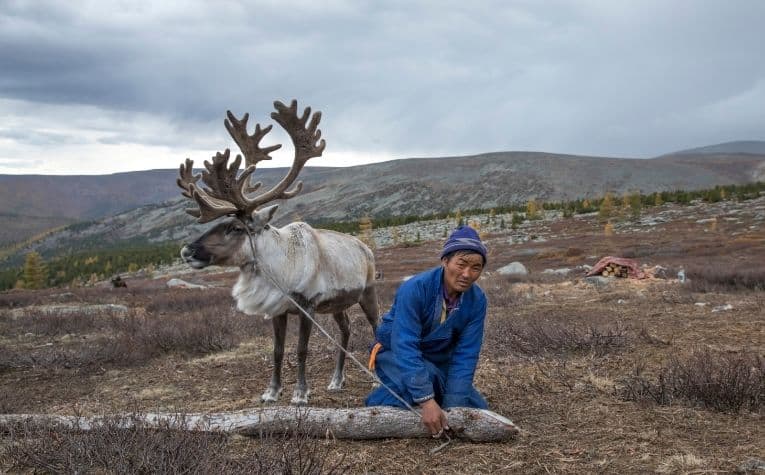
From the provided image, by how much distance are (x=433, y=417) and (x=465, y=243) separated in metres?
1.14

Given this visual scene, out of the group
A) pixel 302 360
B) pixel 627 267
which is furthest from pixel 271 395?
pixel 627 267

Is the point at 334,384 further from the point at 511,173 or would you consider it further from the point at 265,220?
the point at 511,173

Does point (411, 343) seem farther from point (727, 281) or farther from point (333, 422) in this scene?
point (727, 281)

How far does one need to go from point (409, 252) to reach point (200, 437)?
3741 centimetres

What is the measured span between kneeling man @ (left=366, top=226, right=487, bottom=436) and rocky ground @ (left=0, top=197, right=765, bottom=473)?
0.38 m

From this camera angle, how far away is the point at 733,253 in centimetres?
2241

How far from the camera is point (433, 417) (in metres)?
3.69

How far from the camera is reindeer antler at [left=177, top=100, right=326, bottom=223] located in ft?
16.8

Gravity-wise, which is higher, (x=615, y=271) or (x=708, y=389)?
(x=708, y=389)

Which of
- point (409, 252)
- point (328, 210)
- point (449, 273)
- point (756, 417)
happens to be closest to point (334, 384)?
point (449, 273)

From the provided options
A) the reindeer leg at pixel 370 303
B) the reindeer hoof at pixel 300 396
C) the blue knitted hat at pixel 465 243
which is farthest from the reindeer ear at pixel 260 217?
the blue knitted hat at pixel 465 243

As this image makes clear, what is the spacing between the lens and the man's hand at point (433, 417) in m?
3.69

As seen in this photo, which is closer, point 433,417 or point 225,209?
point 433,417

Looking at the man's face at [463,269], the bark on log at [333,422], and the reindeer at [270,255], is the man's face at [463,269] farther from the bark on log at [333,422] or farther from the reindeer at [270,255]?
the reindeer at [270,255]
